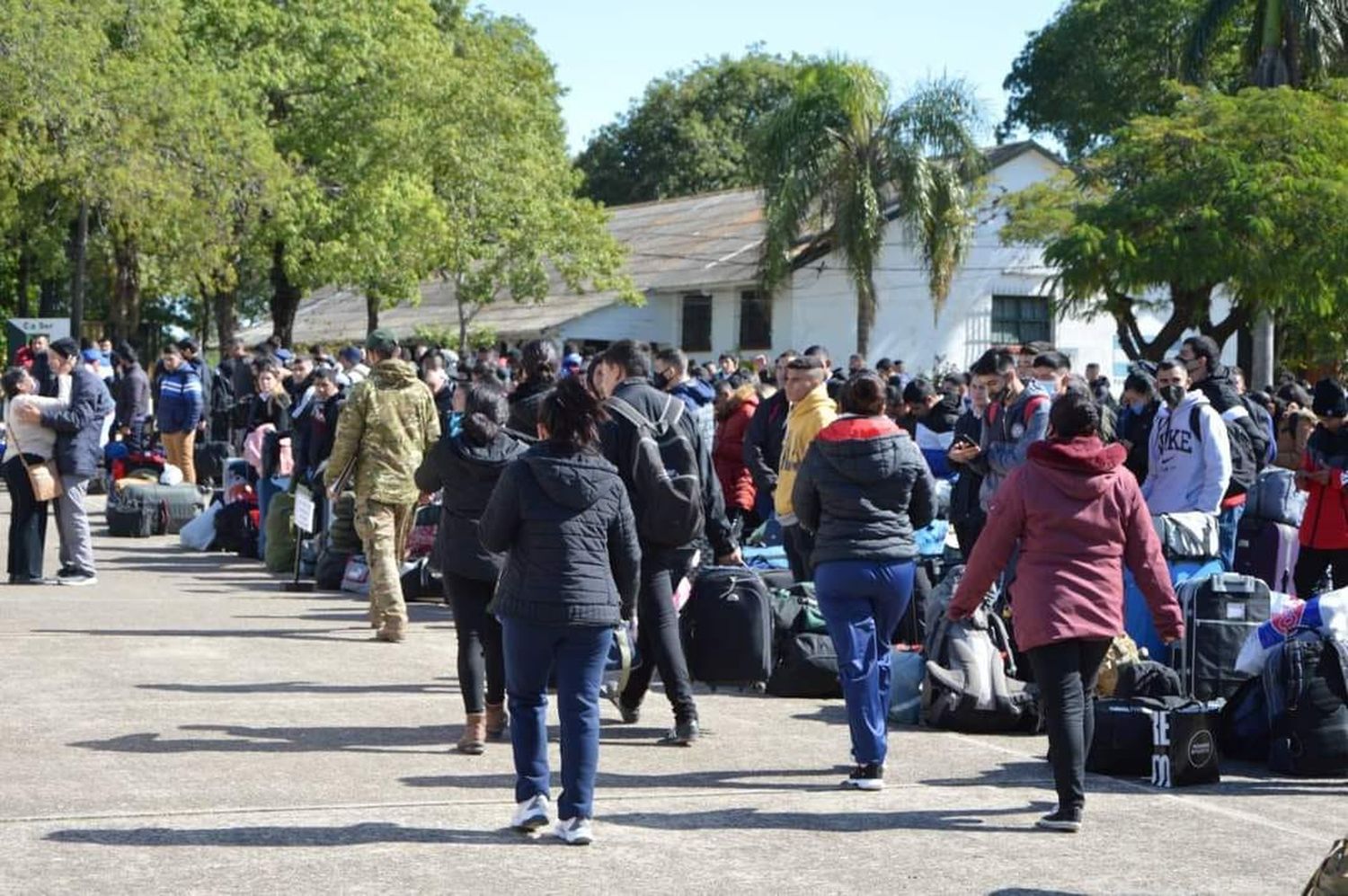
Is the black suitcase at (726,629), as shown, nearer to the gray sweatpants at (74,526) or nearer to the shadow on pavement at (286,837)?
the shadow on pavement at (286,837)

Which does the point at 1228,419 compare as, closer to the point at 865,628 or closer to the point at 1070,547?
the point at 865,628

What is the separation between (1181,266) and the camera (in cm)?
2781

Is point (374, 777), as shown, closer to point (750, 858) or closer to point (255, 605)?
point (750, 858)

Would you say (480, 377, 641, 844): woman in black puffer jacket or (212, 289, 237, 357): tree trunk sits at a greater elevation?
(212, 289, 237, 357): tree trunk

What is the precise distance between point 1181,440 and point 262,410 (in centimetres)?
1004

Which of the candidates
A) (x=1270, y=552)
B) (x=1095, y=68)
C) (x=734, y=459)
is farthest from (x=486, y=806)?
(x=1095, y=68)

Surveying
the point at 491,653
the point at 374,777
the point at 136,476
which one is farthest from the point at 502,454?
the point at 136,476

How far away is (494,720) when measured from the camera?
29.1 ft

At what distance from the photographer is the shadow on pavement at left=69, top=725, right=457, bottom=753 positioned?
844cm

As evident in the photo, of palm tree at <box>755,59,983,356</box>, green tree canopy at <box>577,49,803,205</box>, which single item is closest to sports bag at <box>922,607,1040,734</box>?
palm tree at <box>755,59,983,356</box>

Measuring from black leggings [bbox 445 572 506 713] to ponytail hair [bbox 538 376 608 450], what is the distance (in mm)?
1780

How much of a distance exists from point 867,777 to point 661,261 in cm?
4332

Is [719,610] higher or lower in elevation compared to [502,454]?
lower

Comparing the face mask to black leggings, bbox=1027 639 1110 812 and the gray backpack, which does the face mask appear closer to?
the gray backpack
